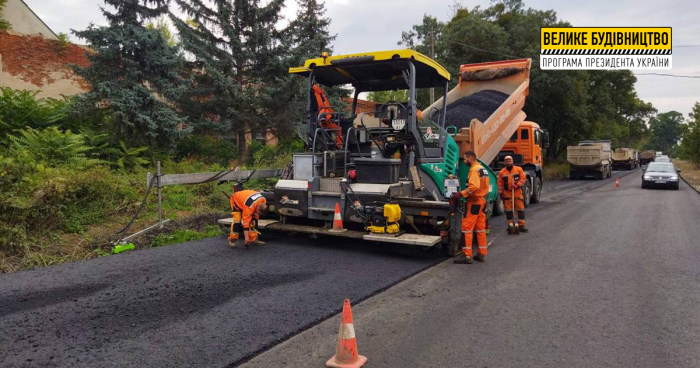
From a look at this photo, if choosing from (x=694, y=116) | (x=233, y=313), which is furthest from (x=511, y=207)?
(x=694, y=116)

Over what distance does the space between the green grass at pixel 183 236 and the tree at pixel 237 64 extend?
18.8ft

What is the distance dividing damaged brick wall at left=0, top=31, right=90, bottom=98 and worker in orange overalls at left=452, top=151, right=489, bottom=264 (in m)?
14.1

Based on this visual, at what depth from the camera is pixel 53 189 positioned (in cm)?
711

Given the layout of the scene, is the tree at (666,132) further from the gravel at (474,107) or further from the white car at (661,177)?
the gravel at (474,107)

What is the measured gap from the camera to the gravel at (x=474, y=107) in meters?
9.91

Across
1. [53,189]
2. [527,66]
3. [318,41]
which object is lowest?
[53,189]

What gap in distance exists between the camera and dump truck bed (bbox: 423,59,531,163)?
30.2ft

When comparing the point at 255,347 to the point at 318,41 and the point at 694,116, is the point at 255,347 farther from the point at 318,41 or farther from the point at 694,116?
the point at 694,116

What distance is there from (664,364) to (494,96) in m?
→ 8.84

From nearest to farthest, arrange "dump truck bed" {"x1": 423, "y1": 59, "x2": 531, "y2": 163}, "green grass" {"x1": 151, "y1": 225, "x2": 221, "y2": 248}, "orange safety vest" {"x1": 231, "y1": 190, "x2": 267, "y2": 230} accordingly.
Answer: "orange safety vest" {"x1": 231, "y1": 190, "x2": 267, "y2": 230}, "green grass" {"x1": 151, "y1": 225, "x2": 221, "y2": 248}, "dump truck bed" {"x1": 423, "y1": 59, "x2": 531, "y2": 163}

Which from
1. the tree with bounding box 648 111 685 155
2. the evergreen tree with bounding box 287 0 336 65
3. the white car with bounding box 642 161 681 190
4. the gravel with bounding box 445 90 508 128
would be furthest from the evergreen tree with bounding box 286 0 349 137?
the tree with bounding box 648 111 685 155

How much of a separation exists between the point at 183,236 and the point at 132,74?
5.11m

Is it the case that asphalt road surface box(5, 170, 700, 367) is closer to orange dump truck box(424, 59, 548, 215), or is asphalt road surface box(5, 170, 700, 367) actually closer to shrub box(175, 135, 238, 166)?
orange dump truck box(424, 59, 548, 215)

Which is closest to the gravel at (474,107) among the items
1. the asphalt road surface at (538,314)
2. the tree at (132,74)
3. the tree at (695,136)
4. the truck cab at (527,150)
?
the truck cab at (527,150)
